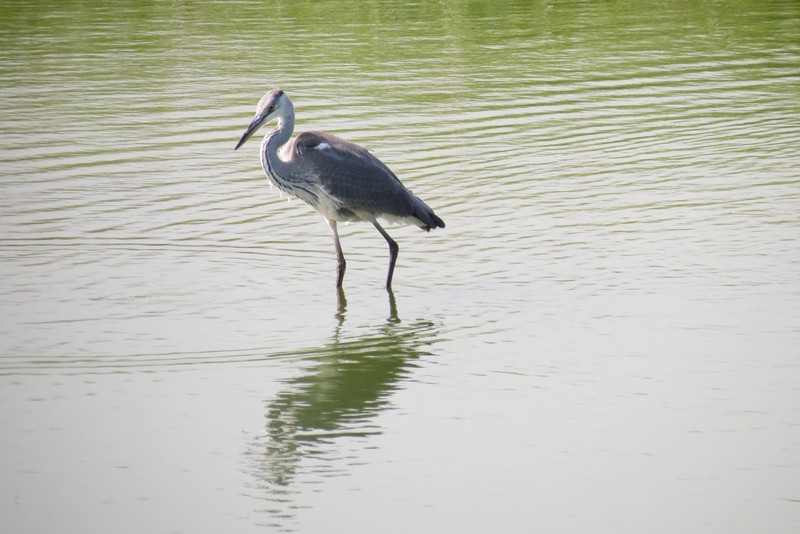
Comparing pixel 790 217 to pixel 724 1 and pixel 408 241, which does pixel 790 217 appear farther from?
pixel 724 1

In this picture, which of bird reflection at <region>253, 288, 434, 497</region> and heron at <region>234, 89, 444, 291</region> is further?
heron at <region>234, 89, 444, 291</region>

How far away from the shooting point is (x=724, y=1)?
82.1 ft

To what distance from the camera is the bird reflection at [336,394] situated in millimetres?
6988

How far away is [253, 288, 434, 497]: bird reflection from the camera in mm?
6988

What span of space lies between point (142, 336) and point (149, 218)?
3102 millimetres

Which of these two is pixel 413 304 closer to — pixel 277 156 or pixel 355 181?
pixel 355 181

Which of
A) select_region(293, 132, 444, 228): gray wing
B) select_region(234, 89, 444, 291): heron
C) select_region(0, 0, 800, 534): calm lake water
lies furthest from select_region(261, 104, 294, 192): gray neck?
select_region(0, 0, 800, 534): calm lake water

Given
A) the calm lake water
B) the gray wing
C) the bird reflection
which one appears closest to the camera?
the calm lake water

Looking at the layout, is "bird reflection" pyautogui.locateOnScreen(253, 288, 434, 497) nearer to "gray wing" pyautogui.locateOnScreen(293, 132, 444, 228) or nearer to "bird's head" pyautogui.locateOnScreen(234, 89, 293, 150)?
"gray wing" pyautogui.locateOnScreen(293, 132, 444, 228)

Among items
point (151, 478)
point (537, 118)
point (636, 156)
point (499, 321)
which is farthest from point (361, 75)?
point (151, 478)

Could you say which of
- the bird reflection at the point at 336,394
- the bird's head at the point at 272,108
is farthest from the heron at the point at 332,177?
the bird reflection at the point at 336,394

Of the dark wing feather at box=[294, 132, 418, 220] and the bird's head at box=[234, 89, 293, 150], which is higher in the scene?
the bird's head at box=[234, 89, 293, 150]

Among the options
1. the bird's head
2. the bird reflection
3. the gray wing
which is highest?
the bird's head

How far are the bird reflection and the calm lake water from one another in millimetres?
25
